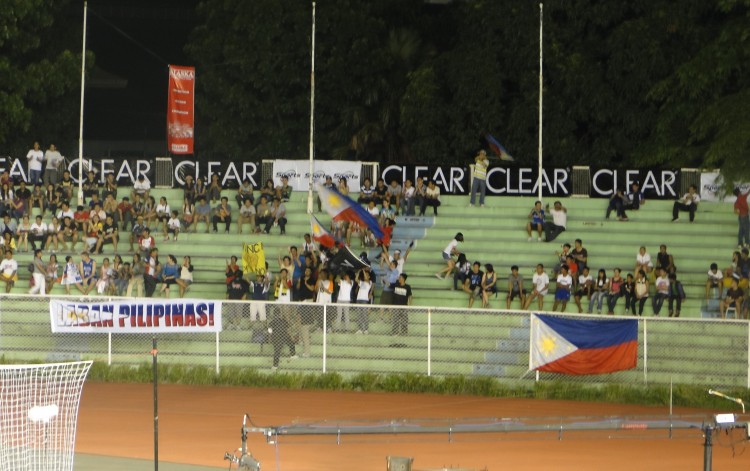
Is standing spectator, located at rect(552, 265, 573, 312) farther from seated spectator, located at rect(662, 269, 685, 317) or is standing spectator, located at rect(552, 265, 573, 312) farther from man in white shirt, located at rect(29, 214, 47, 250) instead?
man in white shirt, located at rect(29, 214, 47, 250)

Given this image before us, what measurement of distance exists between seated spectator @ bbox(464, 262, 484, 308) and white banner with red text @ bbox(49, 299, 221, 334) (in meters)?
6.28

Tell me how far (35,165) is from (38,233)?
368cm

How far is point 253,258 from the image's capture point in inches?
1256

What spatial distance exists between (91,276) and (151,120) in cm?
2155

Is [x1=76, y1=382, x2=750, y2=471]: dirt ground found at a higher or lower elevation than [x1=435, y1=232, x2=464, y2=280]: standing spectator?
lower

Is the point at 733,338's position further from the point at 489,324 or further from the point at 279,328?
the point at 279,328

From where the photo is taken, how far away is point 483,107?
42156 mm

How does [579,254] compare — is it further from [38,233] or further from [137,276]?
[38,233]

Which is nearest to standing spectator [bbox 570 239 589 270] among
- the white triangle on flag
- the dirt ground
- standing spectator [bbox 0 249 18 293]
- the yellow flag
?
the white triangle on flag

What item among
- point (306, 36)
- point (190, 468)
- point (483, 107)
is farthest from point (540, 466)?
point (306, 36)

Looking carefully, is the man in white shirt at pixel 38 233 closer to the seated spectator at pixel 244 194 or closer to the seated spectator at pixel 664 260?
the seated spectator at pixel 244 194

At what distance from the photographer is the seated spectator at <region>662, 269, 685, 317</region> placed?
98.5 feet

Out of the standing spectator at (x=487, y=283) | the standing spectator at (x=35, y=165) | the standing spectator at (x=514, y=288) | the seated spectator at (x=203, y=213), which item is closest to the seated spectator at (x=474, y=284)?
the standing spectator at (x=487, y=283)

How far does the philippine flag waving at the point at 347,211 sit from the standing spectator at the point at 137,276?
429cm
